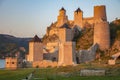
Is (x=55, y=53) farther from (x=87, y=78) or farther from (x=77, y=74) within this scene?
(x=87, y=78)

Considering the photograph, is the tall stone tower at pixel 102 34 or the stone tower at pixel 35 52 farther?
the tall stone tower at pixel 102 34

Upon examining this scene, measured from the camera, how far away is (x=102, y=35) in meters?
72.0

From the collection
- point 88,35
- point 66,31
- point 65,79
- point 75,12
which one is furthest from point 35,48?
point 65,79

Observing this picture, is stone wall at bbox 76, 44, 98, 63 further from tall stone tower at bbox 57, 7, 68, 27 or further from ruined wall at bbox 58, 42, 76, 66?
tall stone tower at bbox 57, 7, 68, 27

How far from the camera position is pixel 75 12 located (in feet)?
298

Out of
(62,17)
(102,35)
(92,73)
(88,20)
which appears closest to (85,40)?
(102,35)

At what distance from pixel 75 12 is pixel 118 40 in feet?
61.7

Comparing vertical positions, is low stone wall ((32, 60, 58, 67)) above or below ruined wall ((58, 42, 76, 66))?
below

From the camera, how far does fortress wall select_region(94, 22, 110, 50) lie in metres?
71.9

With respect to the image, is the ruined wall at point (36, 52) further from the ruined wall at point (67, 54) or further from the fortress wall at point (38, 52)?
the ruined wall at point (67, 54)

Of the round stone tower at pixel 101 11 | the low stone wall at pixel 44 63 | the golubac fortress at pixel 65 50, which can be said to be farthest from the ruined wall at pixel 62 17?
Result: the low stone wall at pixel 44 63

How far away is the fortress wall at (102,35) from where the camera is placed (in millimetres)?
71938

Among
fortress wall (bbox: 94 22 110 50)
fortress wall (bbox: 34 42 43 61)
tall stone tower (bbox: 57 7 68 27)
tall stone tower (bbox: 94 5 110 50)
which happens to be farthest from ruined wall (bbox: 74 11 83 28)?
fortress wall (bbox: 34 42 43 61)

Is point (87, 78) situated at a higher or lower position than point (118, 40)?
lower
